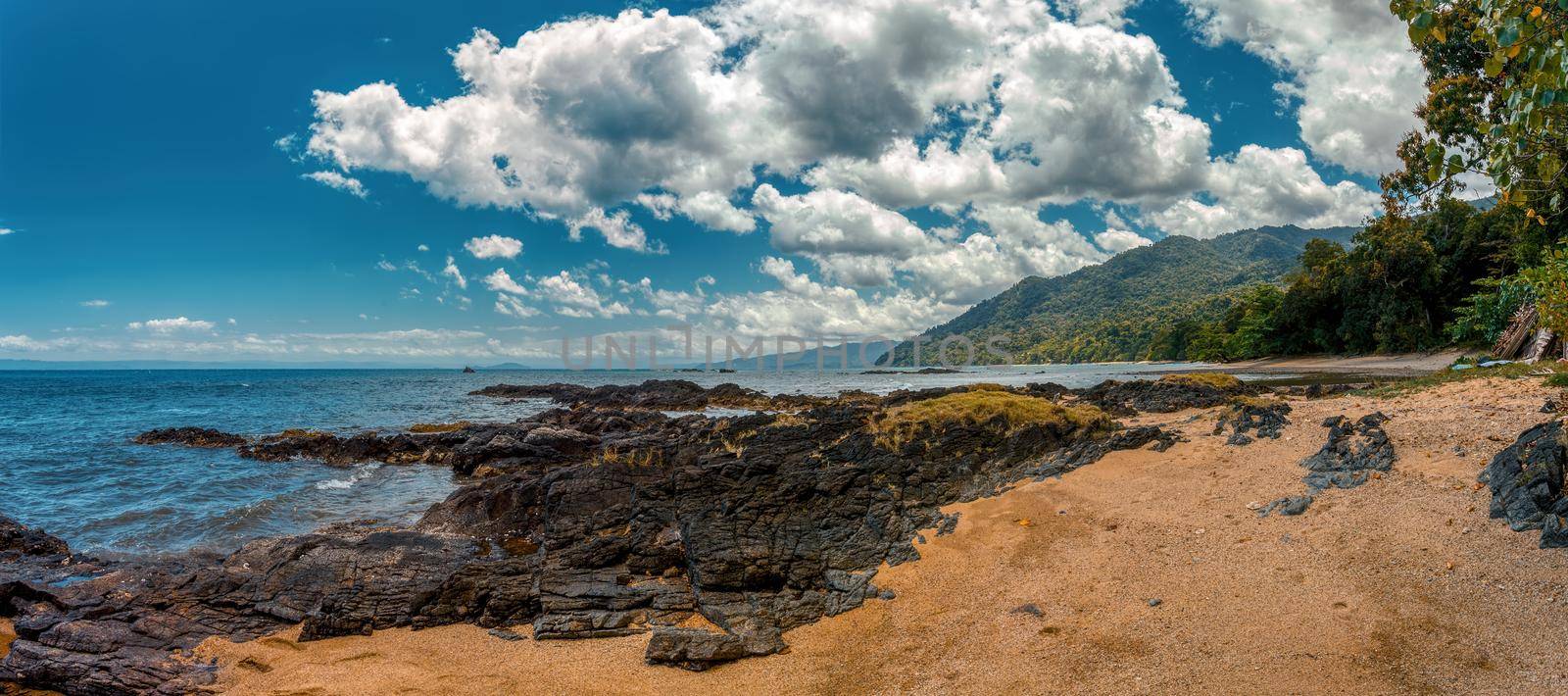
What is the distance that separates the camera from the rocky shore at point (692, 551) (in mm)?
7383

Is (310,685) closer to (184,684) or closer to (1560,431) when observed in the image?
(184,684)

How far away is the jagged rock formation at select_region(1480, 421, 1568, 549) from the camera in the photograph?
6.61 meters

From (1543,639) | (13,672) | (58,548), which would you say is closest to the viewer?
(1543,639)

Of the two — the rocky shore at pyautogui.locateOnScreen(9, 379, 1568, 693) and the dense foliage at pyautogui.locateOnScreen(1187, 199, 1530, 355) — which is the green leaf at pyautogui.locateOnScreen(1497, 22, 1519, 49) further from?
the dense foliage at pyautogui.locateOnScreen(1187, 199, 1530, 355)

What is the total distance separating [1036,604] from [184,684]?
9137 mm

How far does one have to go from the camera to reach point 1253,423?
13.2 meters

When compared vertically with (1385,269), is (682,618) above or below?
below

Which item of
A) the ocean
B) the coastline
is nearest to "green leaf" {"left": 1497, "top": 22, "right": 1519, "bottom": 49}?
the ocean

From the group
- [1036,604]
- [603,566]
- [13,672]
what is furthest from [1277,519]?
[13,672]

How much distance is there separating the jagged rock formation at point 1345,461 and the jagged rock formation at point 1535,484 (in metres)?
1.42

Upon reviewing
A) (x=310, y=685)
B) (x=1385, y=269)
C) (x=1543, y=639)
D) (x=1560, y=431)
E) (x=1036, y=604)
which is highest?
(x=1385, y=269)

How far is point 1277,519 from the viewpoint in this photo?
8.64 meters

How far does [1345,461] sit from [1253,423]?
3319 millimetres

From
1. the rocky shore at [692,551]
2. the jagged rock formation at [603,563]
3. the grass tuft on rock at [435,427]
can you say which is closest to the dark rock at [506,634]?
the rocky shore at [692,551]
